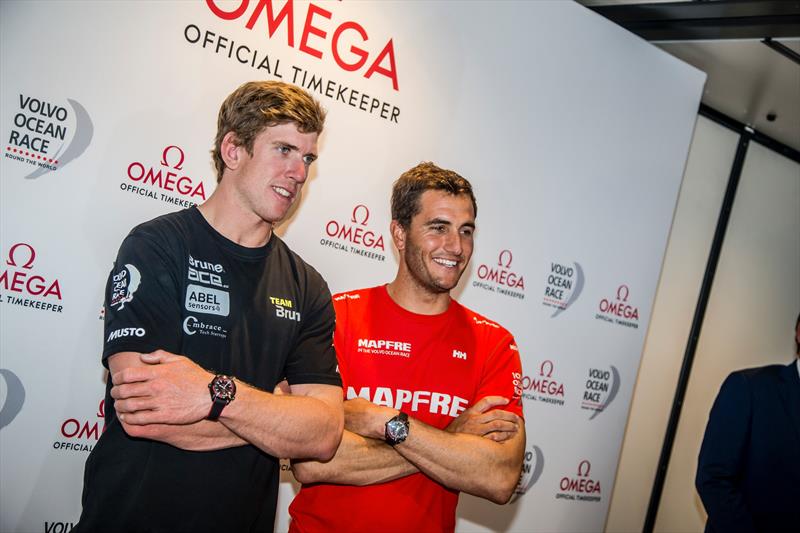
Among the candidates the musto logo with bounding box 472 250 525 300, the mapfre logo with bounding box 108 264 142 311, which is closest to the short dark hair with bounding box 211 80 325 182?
the mapfre logo with bounding box 108 264 142 311

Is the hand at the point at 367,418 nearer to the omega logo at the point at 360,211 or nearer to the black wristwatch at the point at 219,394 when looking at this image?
the black wristwatch at the point at 219,394

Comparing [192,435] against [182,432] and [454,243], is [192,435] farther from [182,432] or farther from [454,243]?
[454,243]

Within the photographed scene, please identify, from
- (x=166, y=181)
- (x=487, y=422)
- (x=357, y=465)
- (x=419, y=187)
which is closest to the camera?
(x=357, y=465)

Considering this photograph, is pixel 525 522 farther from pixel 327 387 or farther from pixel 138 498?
pixel 138 498

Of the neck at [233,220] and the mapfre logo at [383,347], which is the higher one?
the neck at [233,220]

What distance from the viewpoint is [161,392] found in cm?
177

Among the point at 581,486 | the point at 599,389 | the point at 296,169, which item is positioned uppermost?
the point at 296,169

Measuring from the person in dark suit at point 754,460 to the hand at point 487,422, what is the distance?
1.39m

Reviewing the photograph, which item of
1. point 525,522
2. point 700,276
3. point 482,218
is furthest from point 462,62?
point 700,276

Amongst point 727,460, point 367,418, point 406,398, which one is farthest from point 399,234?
point 727,460

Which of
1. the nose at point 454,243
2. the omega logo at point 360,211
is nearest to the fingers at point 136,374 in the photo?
the nose at point 454,243

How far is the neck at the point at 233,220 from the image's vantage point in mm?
2049

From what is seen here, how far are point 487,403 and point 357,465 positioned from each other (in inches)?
17.3

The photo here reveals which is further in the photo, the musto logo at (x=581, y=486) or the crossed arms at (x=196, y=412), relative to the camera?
the musto logo at (x=581, y=486)
